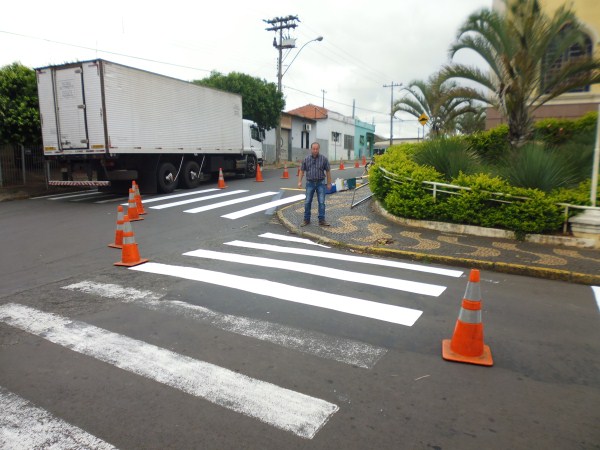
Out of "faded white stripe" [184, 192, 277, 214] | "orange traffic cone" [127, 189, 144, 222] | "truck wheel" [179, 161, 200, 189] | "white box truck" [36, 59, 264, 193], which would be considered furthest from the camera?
"truck wheel" [179, 161, 200, 189]

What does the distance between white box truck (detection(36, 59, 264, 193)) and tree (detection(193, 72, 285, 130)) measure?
1123 cm

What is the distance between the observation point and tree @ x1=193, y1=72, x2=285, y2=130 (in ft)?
94.9

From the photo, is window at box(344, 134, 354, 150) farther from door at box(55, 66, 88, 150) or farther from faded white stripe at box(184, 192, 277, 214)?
door at box(55, 66, 88, 150)

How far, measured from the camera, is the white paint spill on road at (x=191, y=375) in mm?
3082

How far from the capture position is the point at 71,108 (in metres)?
13.9

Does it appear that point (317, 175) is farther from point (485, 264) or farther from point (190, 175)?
point (190, 175)

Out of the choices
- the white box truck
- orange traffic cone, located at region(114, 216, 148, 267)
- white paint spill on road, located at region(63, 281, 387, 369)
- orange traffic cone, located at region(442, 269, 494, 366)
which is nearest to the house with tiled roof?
the white box truck

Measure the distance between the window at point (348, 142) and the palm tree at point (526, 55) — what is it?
152 ft

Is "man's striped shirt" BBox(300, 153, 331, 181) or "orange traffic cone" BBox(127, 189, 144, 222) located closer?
"man's striped shirt" BBox(300, 153, 331, 181)

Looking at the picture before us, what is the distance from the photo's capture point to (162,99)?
15844 mm

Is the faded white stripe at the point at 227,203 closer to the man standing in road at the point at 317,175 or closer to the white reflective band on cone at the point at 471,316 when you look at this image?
the man standing in road at the point at 317,175

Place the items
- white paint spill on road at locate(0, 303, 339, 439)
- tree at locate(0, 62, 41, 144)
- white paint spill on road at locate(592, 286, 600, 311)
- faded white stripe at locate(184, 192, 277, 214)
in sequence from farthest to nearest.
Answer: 1. tree at locate(0, 62, 41, 144)
2. faded white stripe at locate(184, 192, 277, 214)
3. white paint spill on road at locate(592, 286, 600, 311)
4. white paint spill on road at locate(0, 303, 339, 439)

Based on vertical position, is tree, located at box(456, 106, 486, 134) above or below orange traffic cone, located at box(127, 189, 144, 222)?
above

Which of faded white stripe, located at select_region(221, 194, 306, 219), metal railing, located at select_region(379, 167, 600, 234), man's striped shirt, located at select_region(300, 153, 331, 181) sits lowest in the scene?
faded white stripe, located at select_region(221, 194, 306, 219)
